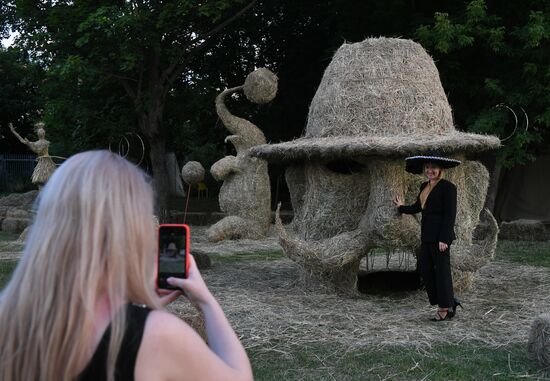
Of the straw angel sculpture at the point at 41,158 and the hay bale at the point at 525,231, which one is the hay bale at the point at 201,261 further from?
the hay bale at the point at 525,231

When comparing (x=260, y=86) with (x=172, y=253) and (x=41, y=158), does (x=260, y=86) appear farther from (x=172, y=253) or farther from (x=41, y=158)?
(x=172, y=253)

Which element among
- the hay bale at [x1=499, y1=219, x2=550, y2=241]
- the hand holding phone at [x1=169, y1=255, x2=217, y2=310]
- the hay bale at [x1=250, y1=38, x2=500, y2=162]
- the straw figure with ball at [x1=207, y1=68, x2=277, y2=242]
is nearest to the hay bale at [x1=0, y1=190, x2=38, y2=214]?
the straw figure with ball at [x1=207, y1=68, x2=277, y2=242]

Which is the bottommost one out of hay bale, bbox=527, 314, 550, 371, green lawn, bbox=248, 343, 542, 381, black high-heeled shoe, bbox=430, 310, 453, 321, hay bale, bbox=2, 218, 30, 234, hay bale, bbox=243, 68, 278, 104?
hay bale, bbox=2, 218, 30, 234

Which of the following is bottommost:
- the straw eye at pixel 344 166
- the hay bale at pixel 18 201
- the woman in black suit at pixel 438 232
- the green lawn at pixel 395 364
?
the hay bale at pixel 18 201

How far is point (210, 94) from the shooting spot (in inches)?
647

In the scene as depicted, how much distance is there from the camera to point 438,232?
6.20m

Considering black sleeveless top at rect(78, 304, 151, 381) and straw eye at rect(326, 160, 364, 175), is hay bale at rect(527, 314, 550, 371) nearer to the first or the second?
straw eye at rect(326, 160, 364, 175)

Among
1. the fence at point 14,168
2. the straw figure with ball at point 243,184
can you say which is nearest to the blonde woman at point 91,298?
the straw figure with ball at point 243,184

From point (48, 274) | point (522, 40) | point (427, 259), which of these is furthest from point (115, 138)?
point (48, 274)

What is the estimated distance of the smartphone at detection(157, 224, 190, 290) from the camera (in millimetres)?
1773

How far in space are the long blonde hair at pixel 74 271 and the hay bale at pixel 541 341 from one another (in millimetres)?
3804

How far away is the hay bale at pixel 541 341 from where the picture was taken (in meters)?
4.58

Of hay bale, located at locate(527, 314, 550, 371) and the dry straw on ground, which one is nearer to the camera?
hay bale, located at locate(527, 314, 550, 371)

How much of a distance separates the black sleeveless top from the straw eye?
6.03m
